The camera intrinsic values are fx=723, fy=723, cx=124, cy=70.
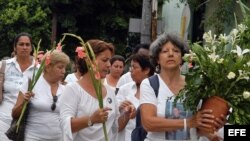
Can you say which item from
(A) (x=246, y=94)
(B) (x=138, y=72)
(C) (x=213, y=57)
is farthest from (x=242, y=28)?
(B) (x=138, y=72)

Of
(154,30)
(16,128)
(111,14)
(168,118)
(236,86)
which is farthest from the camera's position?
(111,14)

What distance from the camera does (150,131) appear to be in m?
5.49

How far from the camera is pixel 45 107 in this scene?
7.53m

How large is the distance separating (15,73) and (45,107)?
1.52 meters

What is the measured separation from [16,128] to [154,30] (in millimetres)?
8550

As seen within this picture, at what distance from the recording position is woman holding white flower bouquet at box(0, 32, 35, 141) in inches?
348

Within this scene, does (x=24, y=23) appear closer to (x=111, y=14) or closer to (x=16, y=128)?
(x=111, y=14)

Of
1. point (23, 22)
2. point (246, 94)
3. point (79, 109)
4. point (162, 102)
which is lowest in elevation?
point (79, 109)

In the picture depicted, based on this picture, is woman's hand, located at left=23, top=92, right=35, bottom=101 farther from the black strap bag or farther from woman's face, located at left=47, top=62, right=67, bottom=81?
the black strap bag

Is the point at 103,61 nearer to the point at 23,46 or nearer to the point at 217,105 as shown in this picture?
the point at 217,105

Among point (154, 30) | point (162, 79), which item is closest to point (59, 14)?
point (154, 30)

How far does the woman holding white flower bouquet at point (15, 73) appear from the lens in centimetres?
883

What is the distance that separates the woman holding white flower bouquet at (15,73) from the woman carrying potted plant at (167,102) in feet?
Answer: 10.9

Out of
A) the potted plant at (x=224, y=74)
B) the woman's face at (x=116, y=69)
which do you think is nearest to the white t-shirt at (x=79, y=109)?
the potted plant at (x=224, y=74)
